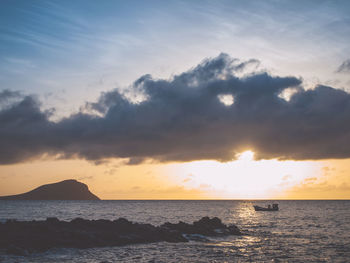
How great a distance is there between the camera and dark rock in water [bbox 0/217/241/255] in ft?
137

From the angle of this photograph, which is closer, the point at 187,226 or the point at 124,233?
the point at 124,233

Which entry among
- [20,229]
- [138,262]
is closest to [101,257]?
[138,262]

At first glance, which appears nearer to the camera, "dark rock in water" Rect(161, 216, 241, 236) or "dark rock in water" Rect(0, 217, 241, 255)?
"dark rock in water" Rect(0, 217, 241, 255)

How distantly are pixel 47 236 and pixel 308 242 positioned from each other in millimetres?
35814

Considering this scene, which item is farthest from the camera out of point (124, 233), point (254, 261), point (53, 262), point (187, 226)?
point (187, 226)

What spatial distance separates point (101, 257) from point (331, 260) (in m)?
24.5

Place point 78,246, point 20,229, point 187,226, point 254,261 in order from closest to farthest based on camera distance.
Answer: point 254,261, point 78,246, point 20,229, point 187,226

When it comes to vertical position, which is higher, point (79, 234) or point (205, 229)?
point (79, 234)

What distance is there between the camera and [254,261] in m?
37.5

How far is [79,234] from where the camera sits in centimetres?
4603

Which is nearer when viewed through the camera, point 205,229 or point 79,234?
point 79,234

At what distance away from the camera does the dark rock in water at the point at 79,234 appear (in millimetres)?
41719

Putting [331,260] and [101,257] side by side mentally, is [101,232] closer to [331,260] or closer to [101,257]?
[101,257]

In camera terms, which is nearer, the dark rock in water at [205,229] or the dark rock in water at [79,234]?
the dark rock in water at [79,234]
